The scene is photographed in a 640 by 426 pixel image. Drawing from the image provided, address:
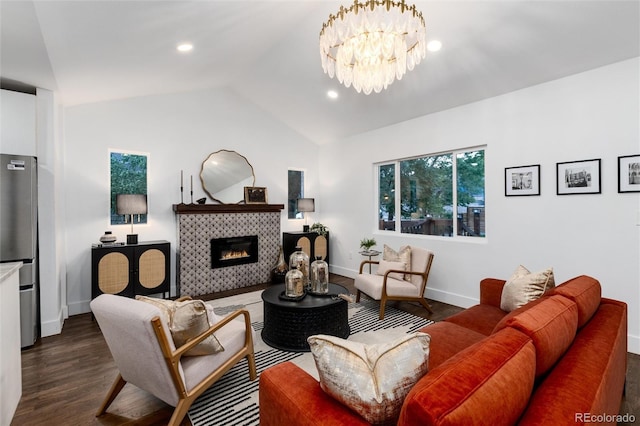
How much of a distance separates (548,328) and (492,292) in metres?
1.75

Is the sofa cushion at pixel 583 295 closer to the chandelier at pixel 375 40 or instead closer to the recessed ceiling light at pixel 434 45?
the chandelier at pixel 375 40

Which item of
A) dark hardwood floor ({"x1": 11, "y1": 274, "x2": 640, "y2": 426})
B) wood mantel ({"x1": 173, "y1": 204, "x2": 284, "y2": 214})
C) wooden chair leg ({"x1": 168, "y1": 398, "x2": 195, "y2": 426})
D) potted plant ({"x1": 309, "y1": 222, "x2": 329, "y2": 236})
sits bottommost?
dark hardwood floor ({"x1": 11, "y1": 274, "x2": 640, "y2": 426})

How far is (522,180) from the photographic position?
361 centimetres

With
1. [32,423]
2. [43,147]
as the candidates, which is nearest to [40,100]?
[43,147]

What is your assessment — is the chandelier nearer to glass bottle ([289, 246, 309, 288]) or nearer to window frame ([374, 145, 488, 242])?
glass bottle ([289, 246, 309, 288])

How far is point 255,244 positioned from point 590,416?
4.93 m

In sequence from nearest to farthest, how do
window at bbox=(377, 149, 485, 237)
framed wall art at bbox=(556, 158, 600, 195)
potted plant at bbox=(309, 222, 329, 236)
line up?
framed wall art at bbox=(556, 158, 600, 195), window at bbox=(377, 149, 485, 237), potted plant at bbox=(309, 222, 329, 236)

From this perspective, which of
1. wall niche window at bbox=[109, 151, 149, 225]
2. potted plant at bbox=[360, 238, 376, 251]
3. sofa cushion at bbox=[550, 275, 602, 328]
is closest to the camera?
sofa cushion at bbox=[550, 275, 602, 328]

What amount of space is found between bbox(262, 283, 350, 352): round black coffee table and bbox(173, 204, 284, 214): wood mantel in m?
2.39

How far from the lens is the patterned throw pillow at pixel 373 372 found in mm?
1048

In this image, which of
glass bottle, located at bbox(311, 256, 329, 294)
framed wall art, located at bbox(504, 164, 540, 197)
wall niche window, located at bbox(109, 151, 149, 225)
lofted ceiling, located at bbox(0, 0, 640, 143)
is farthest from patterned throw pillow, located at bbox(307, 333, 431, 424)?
wall niche window, located at bbox(109, 151, 149, 225)

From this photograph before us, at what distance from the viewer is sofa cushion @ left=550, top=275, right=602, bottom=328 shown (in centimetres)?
165

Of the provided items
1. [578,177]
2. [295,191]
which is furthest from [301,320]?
[295,191]

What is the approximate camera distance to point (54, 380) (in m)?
2.46
